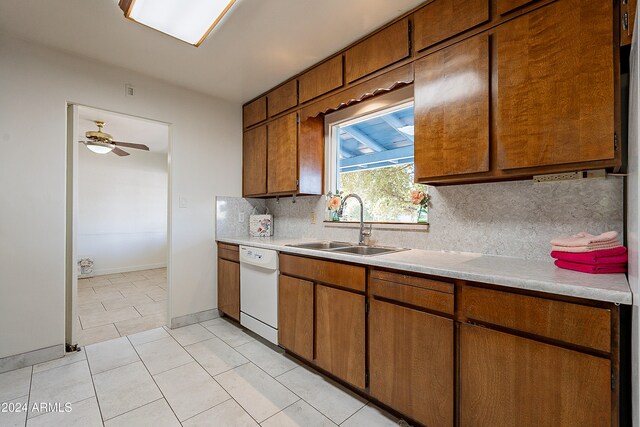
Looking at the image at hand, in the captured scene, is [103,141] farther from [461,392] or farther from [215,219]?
[461,392]

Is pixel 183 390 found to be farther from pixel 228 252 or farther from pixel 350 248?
pixel 350 248

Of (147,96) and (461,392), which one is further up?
(147,96)

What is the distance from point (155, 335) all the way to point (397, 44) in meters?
3.20

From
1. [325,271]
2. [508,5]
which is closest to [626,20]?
[508,5]

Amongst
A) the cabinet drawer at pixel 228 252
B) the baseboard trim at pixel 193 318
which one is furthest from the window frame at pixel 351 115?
the baseboard trim at pixel 193 318

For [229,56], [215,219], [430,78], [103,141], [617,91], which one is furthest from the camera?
[103,141]

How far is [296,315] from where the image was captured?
6.98ft

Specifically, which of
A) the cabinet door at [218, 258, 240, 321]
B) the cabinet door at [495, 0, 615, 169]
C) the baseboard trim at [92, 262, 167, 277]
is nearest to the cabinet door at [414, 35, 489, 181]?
the cabinet door at [495, 0, 615, 169]

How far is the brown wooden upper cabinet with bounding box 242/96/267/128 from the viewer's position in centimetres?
306

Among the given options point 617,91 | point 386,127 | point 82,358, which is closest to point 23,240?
point 82,358

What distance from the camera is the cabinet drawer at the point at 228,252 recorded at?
9.34 feet

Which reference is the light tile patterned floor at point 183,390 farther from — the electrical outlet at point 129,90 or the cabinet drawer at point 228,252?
the electrical outlet at point 129,90

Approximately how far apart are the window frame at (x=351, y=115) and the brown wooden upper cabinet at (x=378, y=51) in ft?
1.02

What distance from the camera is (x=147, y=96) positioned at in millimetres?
2754
